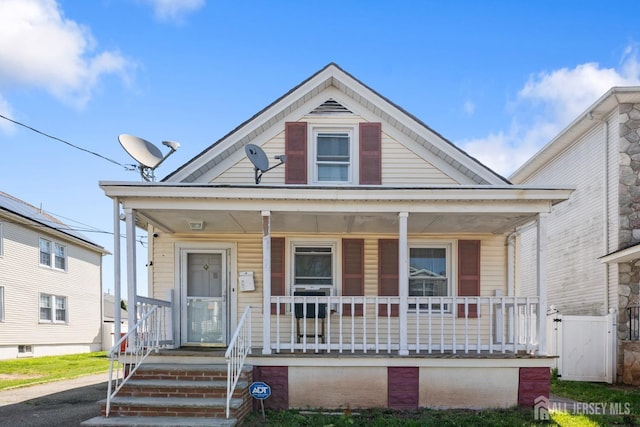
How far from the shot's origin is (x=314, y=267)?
991cm

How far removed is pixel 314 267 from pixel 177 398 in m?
3.81

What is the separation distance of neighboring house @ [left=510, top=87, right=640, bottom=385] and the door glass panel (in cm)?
588

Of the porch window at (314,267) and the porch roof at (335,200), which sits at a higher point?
the porch roof at (335,200)

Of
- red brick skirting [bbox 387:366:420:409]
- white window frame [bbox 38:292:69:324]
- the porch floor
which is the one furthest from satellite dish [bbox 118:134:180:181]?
white window frame [bbox 38:292:69:324]

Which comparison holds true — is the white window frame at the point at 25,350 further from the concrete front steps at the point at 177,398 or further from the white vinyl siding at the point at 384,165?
the concrete front steps at the point at 177,398

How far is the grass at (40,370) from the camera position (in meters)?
11.3

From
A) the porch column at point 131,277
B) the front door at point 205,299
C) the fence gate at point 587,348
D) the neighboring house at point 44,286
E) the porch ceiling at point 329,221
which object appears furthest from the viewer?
the neighboring house at point 44,286

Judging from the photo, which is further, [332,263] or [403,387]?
[332,263]

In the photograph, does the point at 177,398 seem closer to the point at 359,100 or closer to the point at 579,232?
the point at 359,100

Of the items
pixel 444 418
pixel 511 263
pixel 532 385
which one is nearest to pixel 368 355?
pixel 444 418

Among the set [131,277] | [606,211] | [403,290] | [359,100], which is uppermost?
[359,100]

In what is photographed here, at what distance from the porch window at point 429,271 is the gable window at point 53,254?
1505 cm

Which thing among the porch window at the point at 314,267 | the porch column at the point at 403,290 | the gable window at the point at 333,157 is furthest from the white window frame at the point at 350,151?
the porch column at the point at 403,290

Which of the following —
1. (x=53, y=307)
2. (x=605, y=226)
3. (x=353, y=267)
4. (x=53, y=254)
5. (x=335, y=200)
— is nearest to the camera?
(x=335, y=200)
